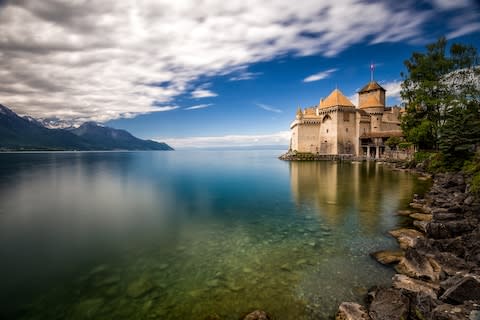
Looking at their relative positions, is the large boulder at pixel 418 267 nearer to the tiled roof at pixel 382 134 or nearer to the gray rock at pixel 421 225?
the gray rock at pixel 421 225

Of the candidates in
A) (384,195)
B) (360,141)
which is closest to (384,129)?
(360,141)

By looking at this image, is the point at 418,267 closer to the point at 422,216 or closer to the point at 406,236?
the point at 406,236

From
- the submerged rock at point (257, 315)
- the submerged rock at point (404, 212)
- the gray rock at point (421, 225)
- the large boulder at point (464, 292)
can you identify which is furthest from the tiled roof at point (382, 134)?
the submerged rock at point (257, 315)

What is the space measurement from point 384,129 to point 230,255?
6224cm

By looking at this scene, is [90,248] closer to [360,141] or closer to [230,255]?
[230,255]

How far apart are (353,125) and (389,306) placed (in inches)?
2370

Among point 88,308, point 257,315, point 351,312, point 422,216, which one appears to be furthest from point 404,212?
point 88,308

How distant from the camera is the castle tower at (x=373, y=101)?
59.7 metres

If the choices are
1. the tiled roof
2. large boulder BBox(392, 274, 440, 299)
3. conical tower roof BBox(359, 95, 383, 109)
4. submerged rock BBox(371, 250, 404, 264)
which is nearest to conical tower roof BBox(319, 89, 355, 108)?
conical tower roof BBox(359, 95, 383, 109)

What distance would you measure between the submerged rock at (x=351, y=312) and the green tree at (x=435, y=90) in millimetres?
31529

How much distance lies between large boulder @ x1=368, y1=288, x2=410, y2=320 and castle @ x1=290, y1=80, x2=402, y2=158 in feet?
186

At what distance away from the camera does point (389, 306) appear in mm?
5277

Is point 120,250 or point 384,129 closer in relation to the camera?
point 120,250

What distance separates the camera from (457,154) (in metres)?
24.5
